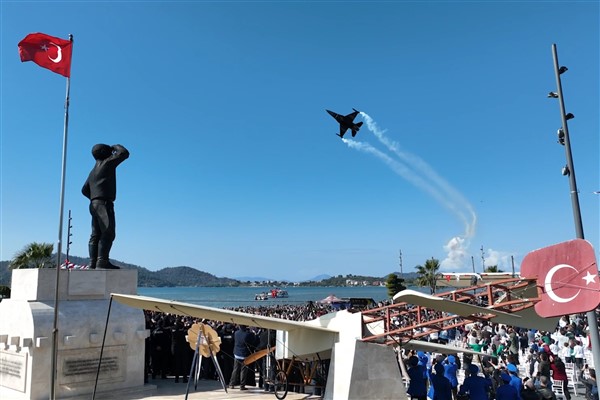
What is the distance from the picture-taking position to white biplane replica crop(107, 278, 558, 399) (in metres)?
8.94

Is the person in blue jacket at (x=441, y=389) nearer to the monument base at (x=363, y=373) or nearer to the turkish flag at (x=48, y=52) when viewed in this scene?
the monument base at (x=363, y=373)

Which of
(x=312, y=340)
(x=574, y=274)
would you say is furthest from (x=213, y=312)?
(x=574, y=274)

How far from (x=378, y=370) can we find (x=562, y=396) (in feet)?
23.8

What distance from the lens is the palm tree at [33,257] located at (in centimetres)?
3662

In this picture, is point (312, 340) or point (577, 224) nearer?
point (577, 224)

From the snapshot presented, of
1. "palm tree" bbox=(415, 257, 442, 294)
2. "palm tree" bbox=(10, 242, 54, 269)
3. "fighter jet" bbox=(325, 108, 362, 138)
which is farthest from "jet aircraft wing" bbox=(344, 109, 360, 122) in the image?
"palm tree" bbox=(415, 257, 442, 294)

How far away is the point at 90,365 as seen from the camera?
12031 millimetres

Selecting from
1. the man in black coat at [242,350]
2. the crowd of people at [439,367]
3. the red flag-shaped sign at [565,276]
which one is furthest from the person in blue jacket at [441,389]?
the man in black coat at [242,350]

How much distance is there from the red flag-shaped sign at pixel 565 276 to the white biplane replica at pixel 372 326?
326 millimetres

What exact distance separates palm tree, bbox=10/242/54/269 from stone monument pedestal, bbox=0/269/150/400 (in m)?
28.1

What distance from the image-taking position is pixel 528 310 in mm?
9188

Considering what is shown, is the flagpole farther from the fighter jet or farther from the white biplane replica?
the fighter jet

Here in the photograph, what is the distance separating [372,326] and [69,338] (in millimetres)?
7870

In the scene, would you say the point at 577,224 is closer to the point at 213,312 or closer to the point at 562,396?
the point at 562,396
